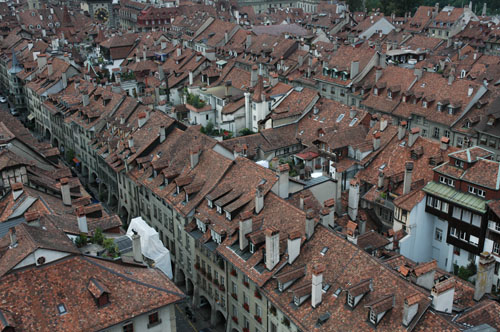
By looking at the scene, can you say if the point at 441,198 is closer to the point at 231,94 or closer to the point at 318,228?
the point at 318,228

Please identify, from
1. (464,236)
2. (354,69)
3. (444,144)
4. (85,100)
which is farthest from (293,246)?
(354,69)

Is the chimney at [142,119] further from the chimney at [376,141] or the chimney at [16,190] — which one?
the chimney at [376,141]

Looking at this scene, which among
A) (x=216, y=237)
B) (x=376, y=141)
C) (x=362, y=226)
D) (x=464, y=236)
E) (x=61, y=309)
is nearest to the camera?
(x=61, y=309)

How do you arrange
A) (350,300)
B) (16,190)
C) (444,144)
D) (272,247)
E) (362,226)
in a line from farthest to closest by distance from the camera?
(444,144) → (362,226) → (16,190) → (272,247) → (350,300)

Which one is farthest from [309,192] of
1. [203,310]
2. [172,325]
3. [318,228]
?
[172,325]

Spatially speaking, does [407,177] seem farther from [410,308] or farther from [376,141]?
[410,308]

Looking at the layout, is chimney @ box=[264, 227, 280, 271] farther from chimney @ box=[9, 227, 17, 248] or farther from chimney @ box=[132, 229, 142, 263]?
chimney @ box=[9, 227, 17, 248]

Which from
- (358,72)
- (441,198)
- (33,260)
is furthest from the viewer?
(358,72)
